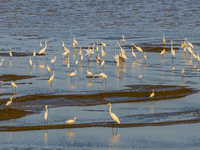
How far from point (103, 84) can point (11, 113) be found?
14.1ft

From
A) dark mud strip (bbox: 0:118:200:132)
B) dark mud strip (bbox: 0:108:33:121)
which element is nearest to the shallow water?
dark mud strip (bbox: 0:118:200:132)

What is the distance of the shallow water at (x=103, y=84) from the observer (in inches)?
402

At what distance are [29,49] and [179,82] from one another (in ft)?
33.7

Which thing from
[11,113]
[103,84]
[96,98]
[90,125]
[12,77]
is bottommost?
[90,125]

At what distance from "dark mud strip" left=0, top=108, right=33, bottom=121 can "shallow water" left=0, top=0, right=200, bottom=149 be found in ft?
0.99

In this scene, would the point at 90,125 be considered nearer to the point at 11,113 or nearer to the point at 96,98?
the point at 11,113

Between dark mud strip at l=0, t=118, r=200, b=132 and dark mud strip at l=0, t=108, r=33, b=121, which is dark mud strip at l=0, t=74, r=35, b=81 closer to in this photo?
dark mud strip at l=0, t=108, r=33, b=121

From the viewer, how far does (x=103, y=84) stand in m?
15.4

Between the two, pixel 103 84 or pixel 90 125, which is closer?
pixel 90 125

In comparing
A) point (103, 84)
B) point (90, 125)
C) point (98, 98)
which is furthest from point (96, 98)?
point (90, 125)

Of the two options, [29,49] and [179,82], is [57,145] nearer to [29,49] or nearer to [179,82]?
[179,82]

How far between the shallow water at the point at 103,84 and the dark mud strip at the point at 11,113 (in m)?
0.30

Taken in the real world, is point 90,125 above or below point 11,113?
below

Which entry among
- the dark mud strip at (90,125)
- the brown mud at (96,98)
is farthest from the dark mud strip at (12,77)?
the dark mud strip at (90,125)
